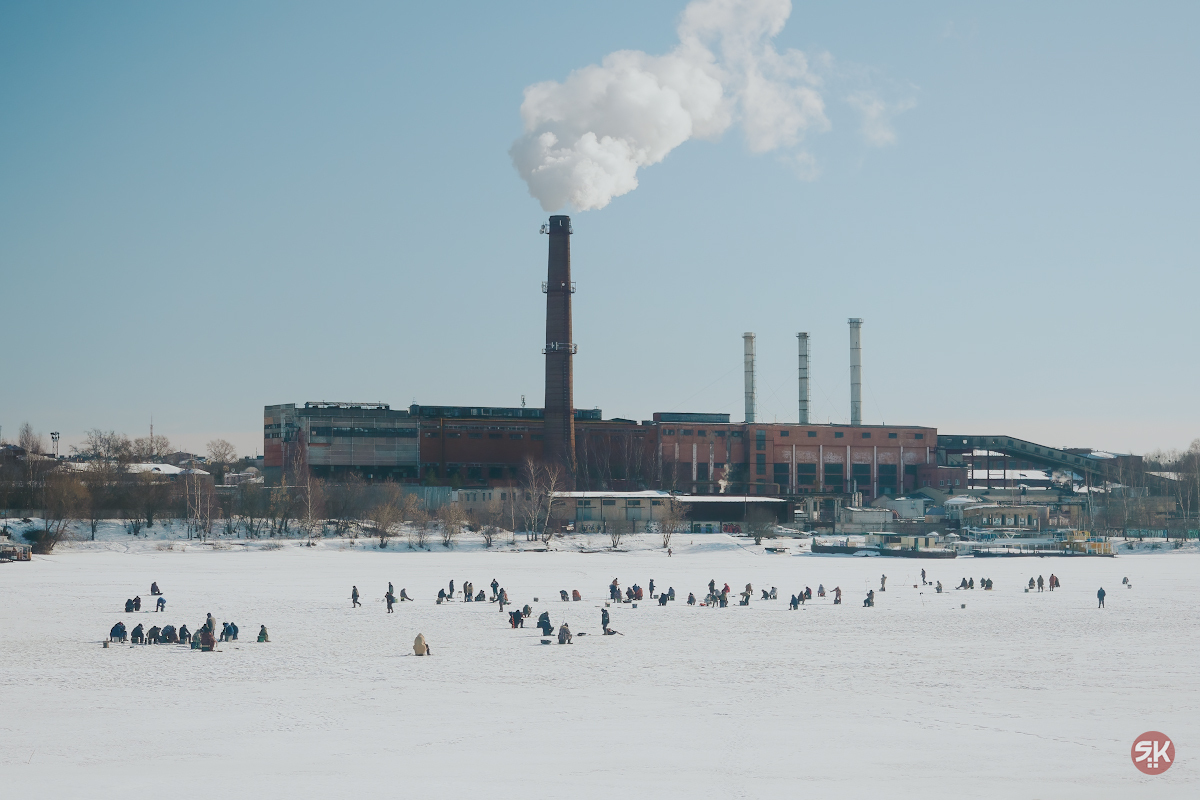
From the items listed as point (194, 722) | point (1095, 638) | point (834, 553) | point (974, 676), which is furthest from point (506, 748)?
point (834, 553)

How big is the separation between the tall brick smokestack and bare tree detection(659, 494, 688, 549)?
11930 millimetres

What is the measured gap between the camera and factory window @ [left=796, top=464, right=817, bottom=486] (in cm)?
12506

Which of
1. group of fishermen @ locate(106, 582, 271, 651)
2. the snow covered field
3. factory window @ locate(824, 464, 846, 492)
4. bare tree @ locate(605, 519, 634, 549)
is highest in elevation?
factory window @ locate(824, 464, 846, 492)

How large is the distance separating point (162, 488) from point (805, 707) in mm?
82838

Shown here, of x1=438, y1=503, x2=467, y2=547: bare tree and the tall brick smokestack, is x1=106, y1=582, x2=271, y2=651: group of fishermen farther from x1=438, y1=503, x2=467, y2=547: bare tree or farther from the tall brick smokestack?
the tall brick smokestack

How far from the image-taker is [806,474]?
12550cm

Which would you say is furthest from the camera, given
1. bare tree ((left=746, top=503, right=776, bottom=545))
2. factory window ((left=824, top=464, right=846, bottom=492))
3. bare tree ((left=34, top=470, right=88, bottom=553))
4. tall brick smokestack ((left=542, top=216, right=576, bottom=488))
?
factory window ((left=824, top=464, right=846, bottom=492))

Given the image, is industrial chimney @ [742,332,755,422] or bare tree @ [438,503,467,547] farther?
industrial chimney @ [742,332,755,422]

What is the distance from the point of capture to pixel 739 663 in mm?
30828

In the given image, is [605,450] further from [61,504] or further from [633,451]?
[61,504]

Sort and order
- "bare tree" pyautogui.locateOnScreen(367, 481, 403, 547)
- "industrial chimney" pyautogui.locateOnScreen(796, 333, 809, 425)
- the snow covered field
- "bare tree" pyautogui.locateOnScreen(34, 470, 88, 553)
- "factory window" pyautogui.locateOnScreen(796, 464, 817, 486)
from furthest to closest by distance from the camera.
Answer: "industrial chimney" pyautogui.locateOnScreen(796, 333, 809, 425), "factory window" pyautogui.locateOnScreen(796, 464, 817, 486), "bare tree" pyautogui.locateOnScreen(367, 481, 403, 547), "bare tree" pyautogui.locateOnScreen(34, 470, 88, 553), the snow covered field

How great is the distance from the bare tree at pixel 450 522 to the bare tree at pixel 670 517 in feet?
52.4

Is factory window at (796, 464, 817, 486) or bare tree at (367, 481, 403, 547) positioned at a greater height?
factory window at (796, 464, 817, 486)

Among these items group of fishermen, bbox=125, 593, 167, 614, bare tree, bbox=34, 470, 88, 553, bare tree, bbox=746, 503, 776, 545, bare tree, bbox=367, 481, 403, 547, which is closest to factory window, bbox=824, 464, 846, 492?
bare tree, bbox=746, 503, 776, 545
